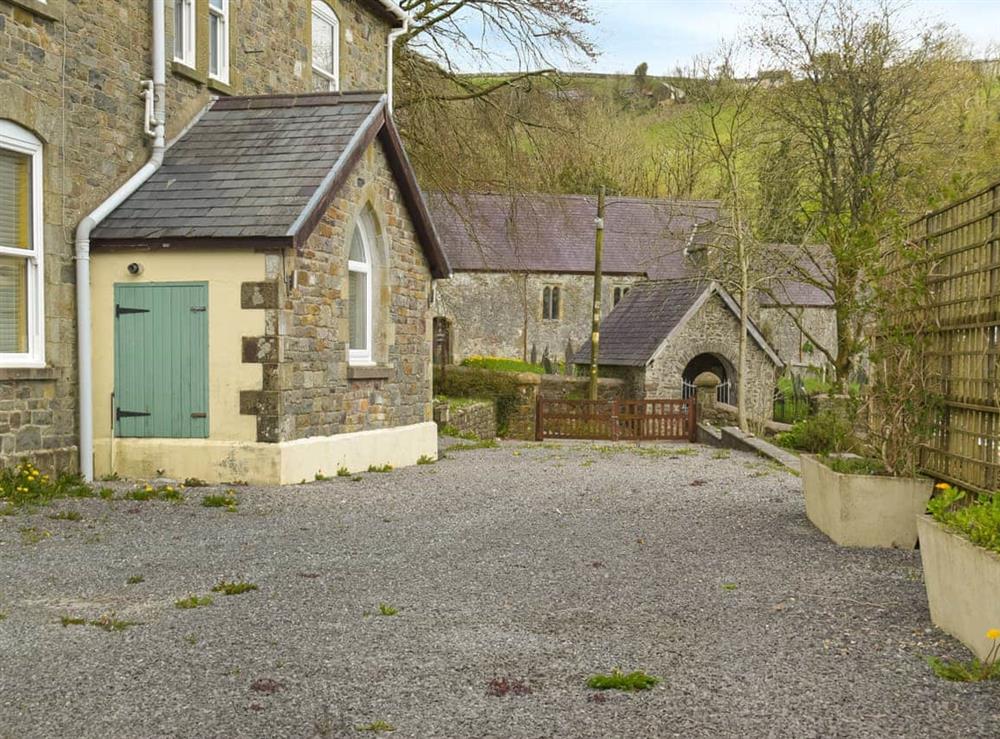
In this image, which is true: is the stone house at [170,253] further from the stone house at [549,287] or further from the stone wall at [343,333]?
the stone house at [549,287]

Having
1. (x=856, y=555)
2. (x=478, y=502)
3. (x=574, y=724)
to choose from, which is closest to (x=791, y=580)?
(x=856, y=555)

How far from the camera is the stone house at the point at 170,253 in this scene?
10922 mm

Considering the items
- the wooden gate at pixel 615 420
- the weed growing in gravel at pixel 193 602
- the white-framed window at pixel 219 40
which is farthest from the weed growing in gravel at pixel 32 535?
the wooden gate at pixel 615 420

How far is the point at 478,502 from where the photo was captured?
11234 millimetres

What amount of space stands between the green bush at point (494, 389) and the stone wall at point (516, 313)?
21.9 meters

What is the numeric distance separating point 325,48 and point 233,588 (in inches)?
505

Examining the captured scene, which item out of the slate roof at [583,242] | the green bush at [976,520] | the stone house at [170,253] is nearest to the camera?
the green bush at [976,520]

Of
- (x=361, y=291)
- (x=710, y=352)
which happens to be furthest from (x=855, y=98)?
(x=361, y=291)

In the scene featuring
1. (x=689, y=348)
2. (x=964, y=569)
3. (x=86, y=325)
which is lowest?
(x=964, y=569)

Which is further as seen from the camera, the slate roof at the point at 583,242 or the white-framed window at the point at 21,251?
the slate roof at the point at 583,242

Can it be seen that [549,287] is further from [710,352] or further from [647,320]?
[710,352]

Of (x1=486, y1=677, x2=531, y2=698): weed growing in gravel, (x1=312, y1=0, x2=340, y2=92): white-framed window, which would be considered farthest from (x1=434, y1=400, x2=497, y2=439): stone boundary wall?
(x1=486, y1=677, x2=531, y2=698): weed growing in gravel

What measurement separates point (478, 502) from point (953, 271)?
5.35 m

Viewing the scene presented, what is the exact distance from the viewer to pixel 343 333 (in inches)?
523
